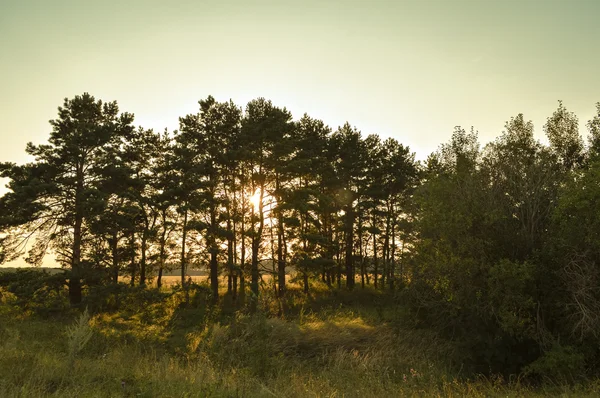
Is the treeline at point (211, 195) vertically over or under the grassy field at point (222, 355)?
over

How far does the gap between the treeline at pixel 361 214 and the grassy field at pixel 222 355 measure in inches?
77.6

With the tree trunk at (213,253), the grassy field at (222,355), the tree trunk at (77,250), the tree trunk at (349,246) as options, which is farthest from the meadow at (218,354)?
the tree trunk at (349,246)

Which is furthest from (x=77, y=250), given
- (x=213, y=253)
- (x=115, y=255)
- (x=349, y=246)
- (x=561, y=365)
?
(x=561, y=365)

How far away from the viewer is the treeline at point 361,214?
13.1 m

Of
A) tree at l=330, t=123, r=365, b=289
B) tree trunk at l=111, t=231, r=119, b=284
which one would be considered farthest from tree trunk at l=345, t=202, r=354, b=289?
tree trunk at l=111, t=231, r=119, b=284

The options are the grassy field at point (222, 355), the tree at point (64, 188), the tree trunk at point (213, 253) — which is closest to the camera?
the grassy field at point (222, 355)

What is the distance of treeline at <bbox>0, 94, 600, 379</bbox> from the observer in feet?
42.9

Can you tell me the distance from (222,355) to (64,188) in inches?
633

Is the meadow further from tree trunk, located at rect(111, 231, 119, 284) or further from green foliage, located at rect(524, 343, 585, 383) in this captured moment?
tree trunk, located at rect(111, 231, 119, 284)

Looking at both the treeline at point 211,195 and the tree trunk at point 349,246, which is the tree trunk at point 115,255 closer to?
the treeline at point 211,195

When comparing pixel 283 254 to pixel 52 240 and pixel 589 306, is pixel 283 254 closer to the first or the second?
pixel 52 240

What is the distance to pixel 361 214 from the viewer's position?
37.9m

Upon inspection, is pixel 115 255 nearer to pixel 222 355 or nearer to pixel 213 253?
pixel 213 253

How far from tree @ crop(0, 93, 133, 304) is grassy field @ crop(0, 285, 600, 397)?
385 centimetres
